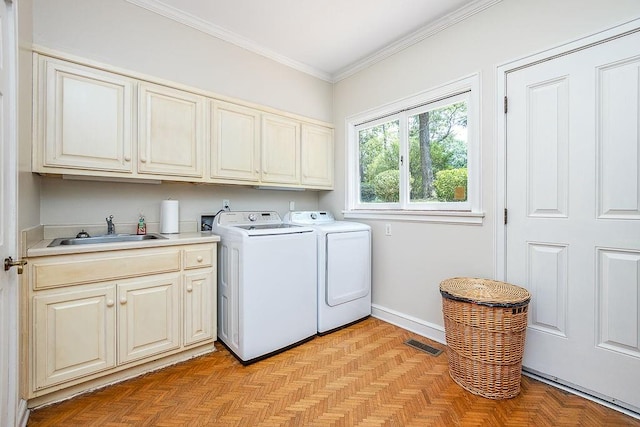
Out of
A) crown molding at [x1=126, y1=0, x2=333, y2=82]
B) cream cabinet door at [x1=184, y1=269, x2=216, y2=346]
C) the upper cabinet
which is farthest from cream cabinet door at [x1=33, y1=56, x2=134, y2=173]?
cream cabinet door at [x1=184, y1=269, x2=216, y2=346]

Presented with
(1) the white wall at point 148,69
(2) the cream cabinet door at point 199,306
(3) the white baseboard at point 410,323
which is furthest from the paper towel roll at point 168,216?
(3) the white baseboard at point 410,323

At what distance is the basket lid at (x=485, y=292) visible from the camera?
66.7 inches

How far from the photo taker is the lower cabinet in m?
1.60

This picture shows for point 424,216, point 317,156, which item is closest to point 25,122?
point 317,156

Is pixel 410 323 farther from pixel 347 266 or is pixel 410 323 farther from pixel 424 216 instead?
pixel 424 216

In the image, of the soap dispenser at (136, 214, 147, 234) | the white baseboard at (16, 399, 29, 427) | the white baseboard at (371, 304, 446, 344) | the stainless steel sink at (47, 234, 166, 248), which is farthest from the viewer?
the white baseboard at (371, 304, 446, 344)

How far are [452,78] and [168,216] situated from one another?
265cm

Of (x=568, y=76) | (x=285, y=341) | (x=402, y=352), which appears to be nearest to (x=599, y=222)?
(x=568, y=76)

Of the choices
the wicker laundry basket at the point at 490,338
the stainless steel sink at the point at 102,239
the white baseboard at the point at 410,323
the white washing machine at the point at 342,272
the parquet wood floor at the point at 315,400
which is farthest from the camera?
the white washing machine at the point at 342,272

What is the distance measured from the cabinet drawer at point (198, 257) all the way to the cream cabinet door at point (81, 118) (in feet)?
2.42

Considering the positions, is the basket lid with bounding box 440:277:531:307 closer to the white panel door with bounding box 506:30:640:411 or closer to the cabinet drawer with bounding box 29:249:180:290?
the white panel door with bounding box 506:30:640:411

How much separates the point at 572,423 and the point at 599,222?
113 cm

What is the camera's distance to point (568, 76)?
180 cm

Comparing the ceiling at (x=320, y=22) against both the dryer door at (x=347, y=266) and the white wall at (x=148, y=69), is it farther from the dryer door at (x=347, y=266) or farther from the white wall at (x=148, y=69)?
the dryer door at (x=347, y=266)
